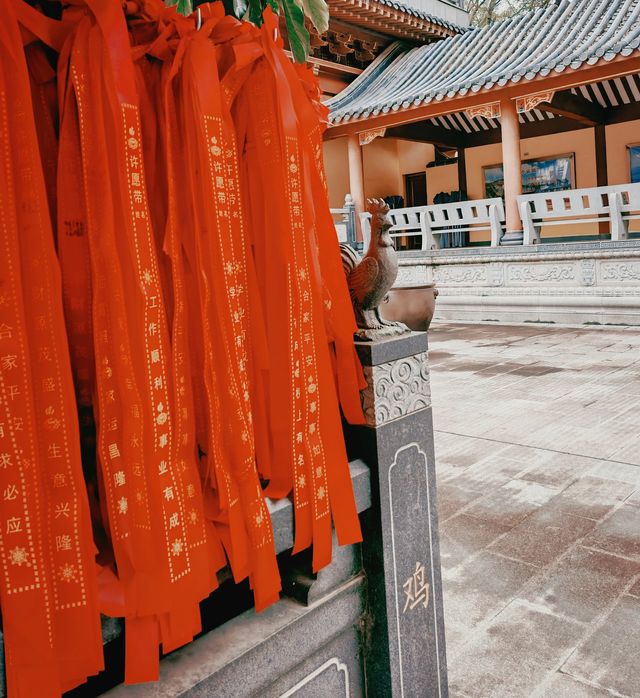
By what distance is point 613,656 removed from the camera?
181 centimetres

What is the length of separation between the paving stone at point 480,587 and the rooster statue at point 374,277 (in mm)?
1059

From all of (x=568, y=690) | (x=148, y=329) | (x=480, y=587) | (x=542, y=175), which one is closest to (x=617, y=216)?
(x=542, y=175)

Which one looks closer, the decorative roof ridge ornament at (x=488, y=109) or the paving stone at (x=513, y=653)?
the paving stone at (x=513, y=653)

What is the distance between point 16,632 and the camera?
865 millimetres

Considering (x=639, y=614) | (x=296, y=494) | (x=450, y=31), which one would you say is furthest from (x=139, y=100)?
(x=450, y=31)

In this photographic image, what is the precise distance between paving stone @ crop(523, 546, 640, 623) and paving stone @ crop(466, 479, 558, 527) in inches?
14.4

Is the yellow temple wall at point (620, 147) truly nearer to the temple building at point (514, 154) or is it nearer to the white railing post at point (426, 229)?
the temple building at point (514, 154)

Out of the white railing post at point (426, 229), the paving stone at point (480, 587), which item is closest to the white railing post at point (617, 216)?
the white railing post at point (426, 229)

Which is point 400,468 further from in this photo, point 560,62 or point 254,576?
point 560,62

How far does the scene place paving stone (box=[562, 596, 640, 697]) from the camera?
171 centimetres

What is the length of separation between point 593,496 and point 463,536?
694 mm

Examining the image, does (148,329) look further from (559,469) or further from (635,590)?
(559,469)

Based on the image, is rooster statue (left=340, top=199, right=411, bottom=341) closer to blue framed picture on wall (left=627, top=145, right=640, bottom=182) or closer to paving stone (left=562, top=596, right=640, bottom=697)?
paving stone (left=562, top=596, right=640, bottom=697)

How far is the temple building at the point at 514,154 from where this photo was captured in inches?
332
